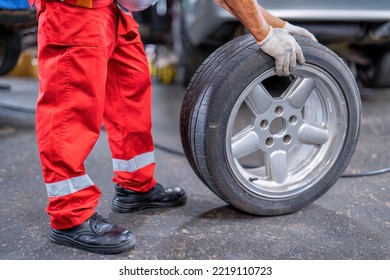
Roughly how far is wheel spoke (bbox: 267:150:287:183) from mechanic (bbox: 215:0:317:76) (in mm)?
340

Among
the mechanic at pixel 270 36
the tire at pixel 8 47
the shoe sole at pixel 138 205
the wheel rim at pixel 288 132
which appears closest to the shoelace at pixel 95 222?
the shoe sole at pixel 138 205

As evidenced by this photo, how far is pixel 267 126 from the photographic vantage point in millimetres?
1908

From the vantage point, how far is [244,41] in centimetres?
184

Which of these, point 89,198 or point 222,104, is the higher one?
point 222,104

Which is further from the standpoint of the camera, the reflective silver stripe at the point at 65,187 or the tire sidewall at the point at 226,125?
the tire sidewall at the point at 226,125

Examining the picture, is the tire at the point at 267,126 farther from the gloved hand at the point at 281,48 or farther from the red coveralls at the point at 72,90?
the red coveralls at the point at 72,90

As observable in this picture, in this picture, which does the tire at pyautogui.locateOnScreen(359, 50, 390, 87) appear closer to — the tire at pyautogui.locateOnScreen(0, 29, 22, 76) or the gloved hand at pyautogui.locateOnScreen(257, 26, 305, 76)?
the gloved hand at pyautogui.locateOnScreen(257, 26, 305, 76)

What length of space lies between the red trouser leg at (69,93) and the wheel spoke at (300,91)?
731 millimetres

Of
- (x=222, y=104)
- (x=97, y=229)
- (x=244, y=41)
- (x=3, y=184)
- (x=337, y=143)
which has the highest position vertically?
(x=244, y=41)

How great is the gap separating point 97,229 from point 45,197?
0.57 meters

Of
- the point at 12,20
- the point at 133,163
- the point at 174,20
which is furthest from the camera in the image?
the point at 174,20

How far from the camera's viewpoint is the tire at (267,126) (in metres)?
1.77
